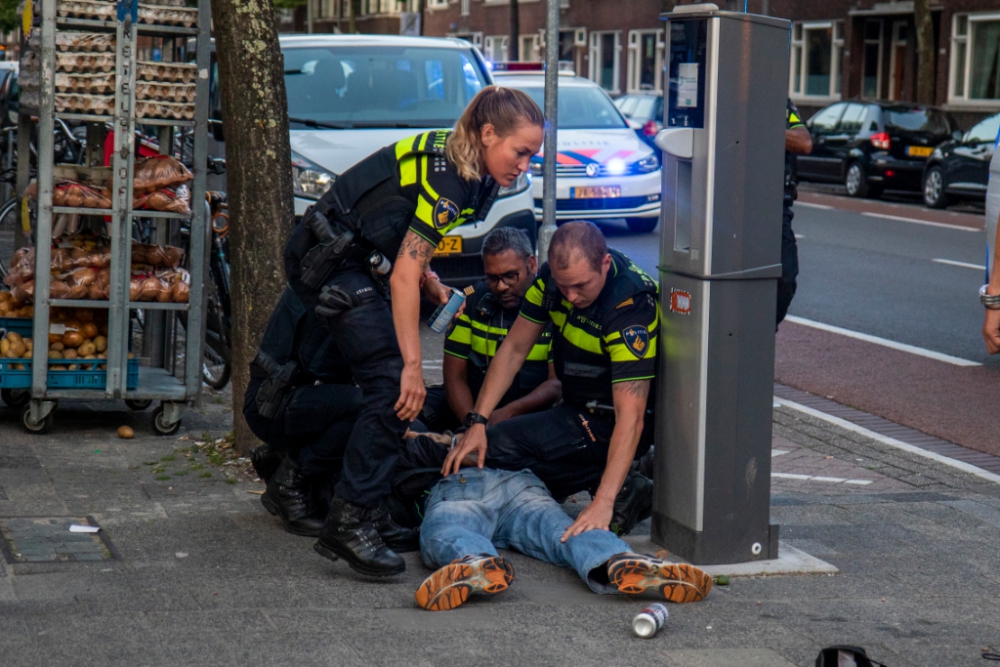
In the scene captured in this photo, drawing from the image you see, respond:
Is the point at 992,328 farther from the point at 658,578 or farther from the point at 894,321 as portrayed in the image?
the point at 894,321

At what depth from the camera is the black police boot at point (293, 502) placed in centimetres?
504

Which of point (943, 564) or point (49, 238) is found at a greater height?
point (49, 238)

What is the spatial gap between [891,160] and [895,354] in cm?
1421

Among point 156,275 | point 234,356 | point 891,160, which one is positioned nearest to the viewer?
point 234,356

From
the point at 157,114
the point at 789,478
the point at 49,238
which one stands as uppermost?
the point at 157,114

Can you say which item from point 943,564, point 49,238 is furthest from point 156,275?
point 943,564

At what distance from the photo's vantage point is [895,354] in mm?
9812

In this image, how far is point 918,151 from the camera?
22.9 metres

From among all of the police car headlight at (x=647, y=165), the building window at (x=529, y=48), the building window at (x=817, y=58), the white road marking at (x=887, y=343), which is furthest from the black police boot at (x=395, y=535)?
the building window at (x=529, y=48)

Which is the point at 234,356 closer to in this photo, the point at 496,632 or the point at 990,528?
the point at 496,632

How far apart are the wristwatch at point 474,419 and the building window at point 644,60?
40210 millimetres

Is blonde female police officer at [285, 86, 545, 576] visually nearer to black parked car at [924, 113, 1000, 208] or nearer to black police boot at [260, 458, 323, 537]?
black police boot at [260, 458, 323, 537]

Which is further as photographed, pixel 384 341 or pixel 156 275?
pixel 156 275

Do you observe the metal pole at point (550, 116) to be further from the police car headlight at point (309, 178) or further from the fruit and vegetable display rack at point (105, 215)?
the police car headlight at point (309, 178)
